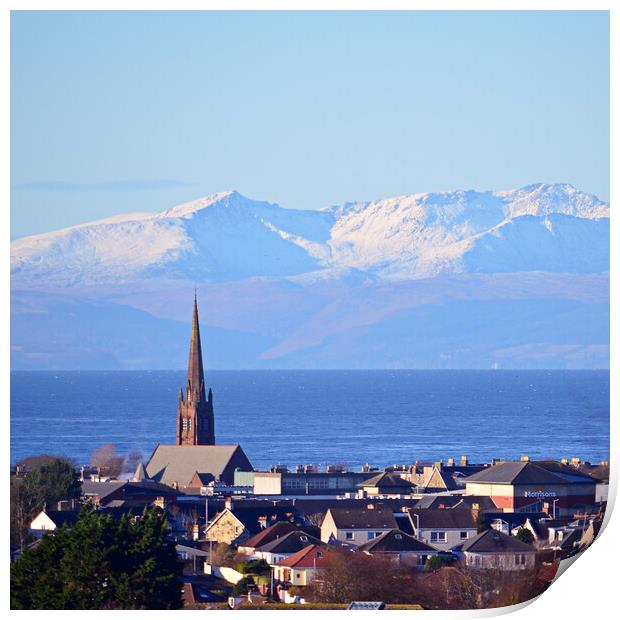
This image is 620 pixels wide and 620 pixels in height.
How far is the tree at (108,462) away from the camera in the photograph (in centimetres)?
4572

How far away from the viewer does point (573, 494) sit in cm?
3070

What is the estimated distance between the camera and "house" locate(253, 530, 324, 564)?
2177cm

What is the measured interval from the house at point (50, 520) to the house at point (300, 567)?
8.88ft

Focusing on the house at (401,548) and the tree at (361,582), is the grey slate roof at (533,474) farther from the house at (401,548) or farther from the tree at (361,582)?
the tree at (361,582)

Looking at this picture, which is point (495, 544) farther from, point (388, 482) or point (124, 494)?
point (388, 482)

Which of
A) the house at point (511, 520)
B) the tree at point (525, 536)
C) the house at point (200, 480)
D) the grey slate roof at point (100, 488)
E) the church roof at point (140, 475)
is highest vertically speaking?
the tree at point (525, 536)

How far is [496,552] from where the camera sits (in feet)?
70.5

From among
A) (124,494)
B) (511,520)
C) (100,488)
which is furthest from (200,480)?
(511,520)

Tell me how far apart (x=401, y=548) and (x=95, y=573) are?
7.23m

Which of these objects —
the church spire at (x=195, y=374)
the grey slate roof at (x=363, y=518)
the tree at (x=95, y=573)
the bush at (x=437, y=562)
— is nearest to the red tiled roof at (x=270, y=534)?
the grey slate roof at (x=363, y=518)

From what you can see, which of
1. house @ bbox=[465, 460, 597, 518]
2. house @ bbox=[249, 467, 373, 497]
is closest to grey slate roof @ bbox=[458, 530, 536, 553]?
house @ bbox=[465, 460, 597, 518]

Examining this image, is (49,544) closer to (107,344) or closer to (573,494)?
(573,494)
